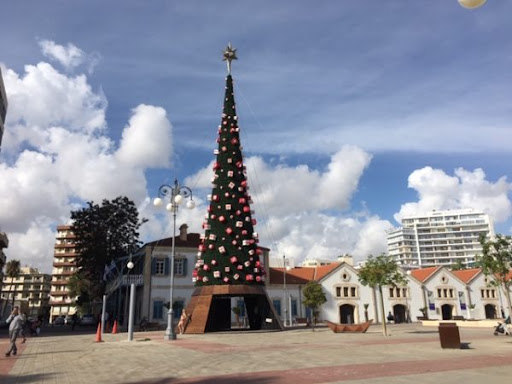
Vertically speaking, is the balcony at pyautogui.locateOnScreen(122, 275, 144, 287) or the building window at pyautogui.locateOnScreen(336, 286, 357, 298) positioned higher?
the balcony at pyautogui.locateOnScreen(122, 275, 144, 287)

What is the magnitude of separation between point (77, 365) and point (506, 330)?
1965 cm

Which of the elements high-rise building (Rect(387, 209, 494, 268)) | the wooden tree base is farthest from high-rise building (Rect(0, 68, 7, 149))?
high-rise building (Rect(387, 209, 494, 268))

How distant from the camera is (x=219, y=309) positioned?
86.7 ft

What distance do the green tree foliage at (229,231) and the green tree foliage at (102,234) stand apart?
19215 mm

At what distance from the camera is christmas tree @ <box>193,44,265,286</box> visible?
78.0ft

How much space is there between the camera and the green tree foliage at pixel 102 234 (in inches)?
1643

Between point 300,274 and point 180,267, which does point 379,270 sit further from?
point 300,274

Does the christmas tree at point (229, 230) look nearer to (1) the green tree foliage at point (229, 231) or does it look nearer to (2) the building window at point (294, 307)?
(1) the green tree foliage at point (229, 231)

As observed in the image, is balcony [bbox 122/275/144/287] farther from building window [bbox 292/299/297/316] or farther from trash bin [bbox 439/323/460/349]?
trash bin [bbox 439/323/460/349]

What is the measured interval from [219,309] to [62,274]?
3372 inches

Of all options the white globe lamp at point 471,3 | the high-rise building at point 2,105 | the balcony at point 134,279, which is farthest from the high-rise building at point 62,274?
the white globe lamp at point 471,3

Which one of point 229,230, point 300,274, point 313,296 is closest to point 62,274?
point 300,274

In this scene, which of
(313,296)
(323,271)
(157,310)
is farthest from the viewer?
(323,271)

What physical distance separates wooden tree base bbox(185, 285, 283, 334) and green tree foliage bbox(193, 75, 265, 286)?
0.49 meters
